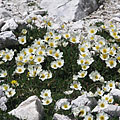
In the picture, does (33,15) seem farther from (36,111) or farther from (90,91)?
(36,111)

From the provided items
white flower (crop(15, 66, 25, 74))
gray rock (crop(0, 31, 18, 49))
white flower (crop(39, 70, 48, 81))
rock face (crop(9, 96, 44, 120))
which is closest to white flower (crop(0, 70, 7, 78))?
white flower (crop(15, 66, 25, 74))

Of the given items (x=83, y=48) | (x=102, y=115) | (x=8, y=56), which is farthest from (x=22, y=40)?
(x=102, y=115)

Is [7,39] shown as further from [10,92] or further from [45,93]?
[45,93]

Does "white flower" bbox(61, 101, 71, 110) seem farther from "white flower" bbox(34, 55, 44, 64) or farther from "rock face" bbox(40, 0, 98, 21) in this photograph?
"rock face" bbox(40, 0, 98, 21)

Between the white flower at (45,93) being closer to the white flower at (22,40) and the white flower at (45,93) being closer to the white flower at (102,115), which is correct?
the white flower at (102,115)

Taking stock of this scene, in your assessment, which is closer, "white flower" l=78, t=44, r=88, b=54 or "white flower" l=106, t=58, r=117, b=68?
"white flower" l=106, t=58, r=117, b=68

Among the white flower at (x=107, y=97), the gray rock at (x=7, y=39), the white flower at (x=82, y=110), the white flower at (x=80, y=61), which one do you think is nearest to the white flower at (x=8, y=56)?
the gray rock at (x=7, y=39)
